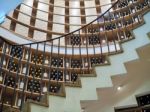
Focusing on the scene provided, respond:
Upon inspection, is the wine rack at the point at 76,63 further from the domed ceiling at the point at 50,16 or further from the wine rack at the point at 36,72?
the domed ceiling at the point at 50,16

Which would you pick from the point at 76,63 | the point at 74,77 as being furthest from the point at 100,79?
the point at 76,63

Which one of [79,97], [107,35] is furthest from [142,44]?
[107,35]

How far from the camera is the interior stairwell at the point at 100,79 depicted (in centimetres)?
294

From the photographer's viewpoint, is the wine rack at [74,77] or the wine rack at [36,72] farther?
the wine rack at [74,77]

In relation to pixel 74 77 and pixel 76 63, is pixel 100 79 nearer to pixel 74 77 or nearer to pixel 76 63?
pixel 74 77

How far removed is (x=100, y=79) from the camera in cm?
318

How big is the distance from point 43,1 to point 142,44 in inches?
197

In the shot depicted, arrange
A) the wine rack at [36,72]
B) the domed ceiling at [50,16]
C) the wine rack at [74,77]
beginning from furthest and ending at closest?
1. the domed ceiling at [50,16]
2. the wine rack at [74,77]
3. the wine rack at [36,72]

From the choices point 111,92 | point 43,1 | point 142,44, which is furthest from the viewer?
point 43,1

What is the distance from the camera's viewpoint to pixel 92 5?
802 cm

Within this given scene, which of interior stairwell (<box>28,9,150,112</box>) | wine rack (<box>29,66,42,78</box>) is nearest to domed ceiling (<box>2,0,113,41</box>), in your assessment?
wine rack (<box>29,66,42,78</box>)

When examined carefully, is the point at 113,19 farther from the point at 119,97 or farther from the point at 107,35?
the point at 119,97

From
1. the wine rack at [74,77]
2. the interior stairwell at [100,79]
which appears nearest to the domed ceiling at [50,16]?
the wine rack at [74,77]

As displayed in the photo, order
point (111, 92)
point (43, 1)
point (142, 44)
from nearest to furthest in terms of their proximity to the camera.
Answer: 1. point (142, 44)
2. point (111, 92)
3. point (43, 1)
